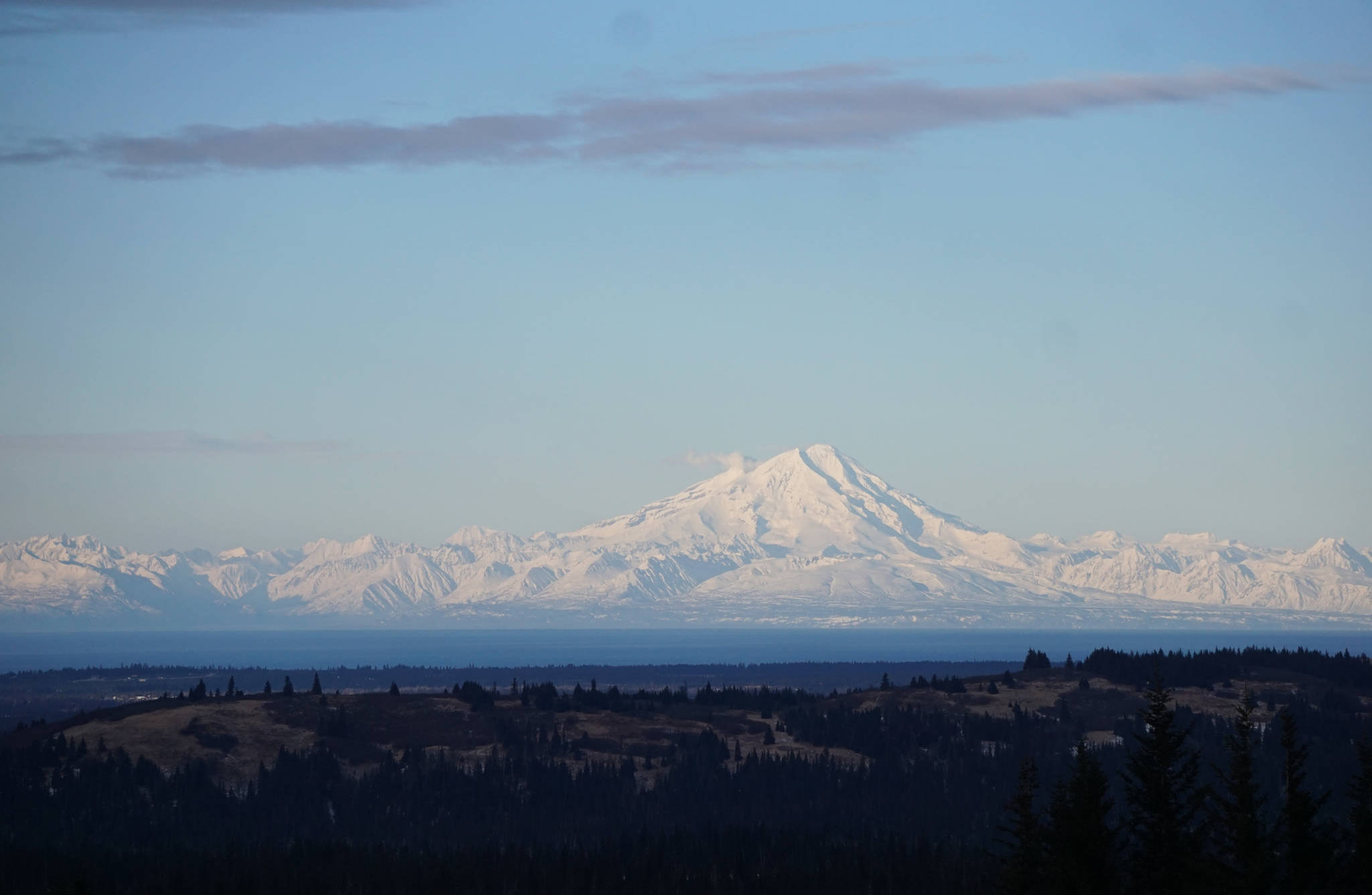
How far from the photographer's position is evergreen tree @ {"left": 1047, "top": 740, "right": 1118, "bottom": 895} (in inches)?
2675

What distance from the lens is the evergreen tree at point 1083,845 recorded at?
2675 inches

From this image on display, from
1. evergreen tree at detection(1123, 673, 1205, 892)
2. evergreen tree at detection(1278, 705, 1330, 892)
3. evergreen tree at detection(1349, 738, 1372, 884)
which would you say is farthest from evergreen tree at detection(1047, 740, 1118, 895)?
evergreen tree at detection(1349, 738, 1372, 884)

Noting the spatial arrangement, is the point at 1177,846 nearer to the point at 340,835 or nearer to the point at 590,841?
the point at 590,841

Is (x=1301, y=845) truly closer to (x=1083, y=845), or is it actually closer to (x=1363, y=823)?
(x=1363, y=823)

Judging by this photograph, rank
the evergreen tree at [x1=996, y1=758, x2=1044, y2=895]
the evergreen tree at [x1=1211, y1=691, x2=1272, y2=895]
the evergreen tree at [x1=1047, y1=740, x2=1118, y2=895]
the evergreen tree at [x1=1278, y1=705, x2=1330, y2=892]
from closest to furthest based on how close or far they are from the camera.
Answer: the evergreen tree at [x1=1211, y1=691, x2=1272, y2=895] < the evergreen tree at [x1=1278, y1=705, x2=1330, y2=892] < the evergreen tree at [x1=1047, y1=740, x2=1118, y2=895] < the evergreen tree at [x1=996, y1=758, x2=1044, y2=895]

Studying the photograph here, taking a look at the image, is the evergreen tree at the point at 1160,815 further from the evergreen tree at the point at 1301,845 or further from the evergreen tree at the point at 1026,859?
the evergreen tree at the point at 1026,859

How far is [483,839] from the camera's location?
191500mm

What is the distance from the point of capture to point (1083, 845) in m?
68.6

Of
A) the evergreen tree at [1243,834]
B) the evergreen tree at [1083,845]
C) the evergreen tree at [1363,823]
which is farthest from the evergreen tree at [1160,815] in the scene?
the evergreen tree at [1363,823]

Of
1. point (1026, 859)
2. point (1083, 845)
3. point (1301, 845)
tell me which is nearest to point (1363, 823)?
point (1301, 845)

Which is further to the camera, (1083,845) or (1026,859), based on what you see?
(1026,859)

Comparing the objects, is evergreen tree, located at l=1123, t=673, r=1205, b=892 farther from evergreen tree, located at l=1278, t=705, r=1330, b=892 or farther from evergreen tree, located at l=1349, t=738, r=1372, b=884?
evergreen tree, located at l=1349, t=738, r=1372, b=884

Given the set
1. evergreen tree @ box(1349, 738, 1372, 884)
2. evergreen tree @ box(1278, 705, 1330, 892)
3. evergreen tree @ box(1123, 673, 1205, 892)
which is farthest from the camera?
evergreen tree @ box(1349, 738, 1372, 884)

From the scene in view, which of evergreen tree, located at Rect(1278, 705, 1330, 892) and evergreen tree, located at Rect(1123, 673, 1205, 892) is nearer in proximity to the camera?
evergreen tree, located at Rect(1278, 705, 1330, 892)
